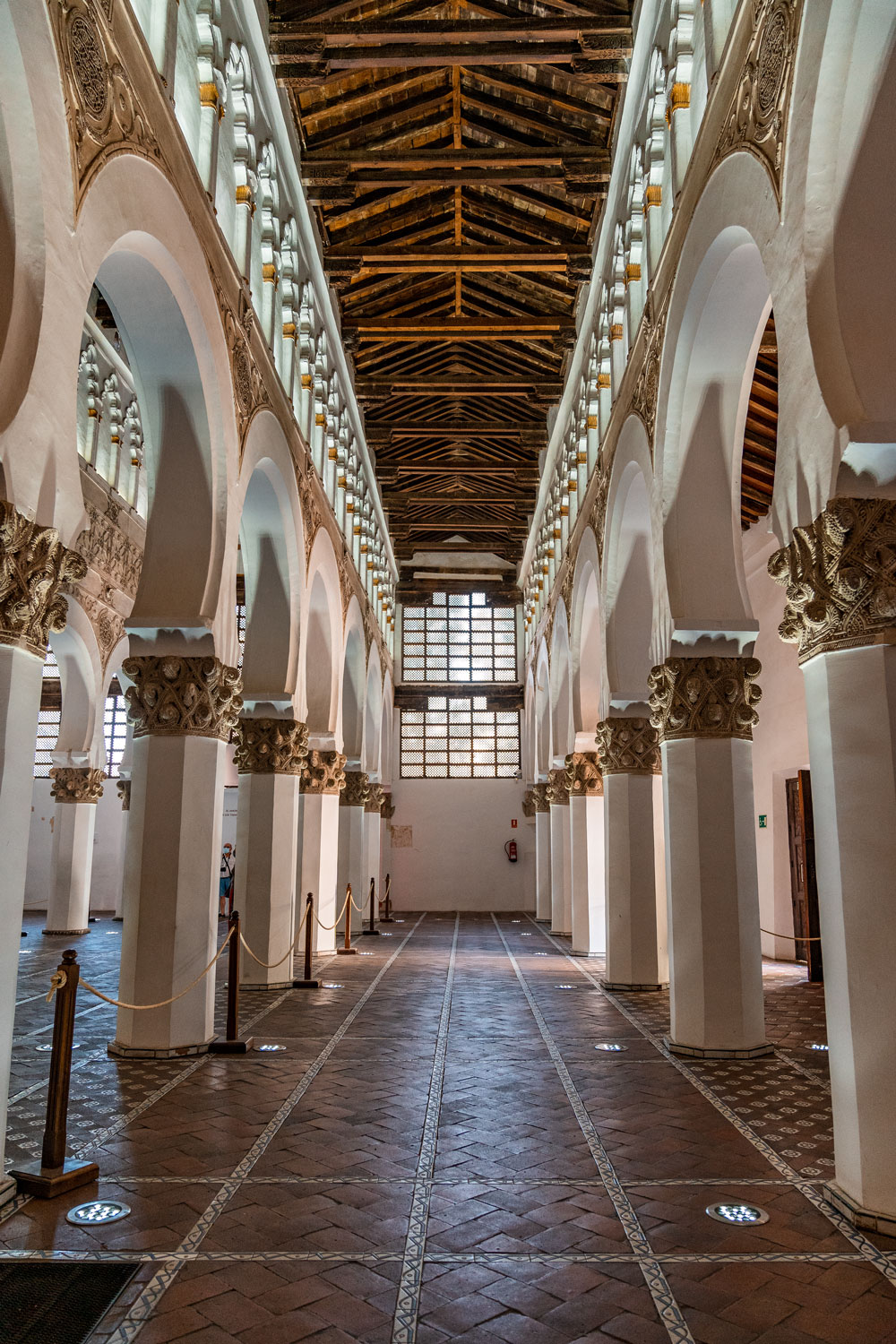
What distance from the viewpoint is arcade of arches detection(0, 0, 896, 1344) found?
4.26 meters

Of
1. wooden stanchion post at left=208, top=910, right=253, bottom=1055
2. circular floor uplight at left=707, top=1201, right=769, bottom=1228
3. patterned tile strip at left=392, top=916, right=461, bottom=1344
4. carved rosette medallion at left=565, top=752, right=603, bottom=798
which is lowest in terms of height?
patterned tile strip at left=392, top=916, right=461, bottom=1344

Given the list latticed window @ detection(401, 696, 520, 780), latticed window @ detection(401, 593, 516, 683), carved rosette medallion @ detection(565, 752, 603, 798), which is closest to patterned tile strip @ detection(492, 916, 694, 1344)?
carved rosette medallion @ detection(565, 752, 603, 798)

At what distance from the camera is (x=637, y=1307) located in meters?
3.54

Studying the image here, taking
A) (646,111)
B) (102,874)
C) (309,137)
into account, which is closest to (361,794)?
(102,874)

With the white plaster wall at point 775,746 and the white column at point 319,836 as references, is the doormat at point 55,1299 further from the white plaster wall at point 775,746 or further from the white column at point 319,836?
the white plaster wall at point 775,746

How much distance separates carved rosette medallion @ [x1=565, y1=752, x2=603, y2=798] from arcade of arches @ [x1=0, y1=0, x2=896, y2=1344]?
0.22 feet

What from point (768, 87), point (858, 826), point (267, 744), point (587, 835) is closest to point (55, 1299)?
point (858, 826)

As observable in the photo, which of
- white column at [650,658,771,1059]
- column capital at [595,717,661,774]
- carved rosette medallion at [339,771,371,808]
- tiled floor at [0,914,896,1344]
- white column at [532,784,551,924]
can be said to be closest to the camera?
tiled floor at [0,914,896,1344]

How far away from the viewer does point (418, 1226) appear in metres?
4.31

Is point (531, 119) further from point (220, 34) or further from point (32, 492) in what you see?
point (32, 492)

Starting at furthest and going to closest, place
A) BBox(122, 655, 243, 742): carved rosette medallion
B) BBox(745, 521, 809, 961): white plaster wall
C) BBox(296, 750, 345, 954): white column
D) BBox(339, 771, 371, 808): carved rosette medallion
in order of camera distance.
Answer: BBox(339, 771, 371, 808): carved rosette medallion, BBox(745, 521, 809, 961): white plaster wall, BBox(296, 750, 345, 954): white column, BBox(122, 655, 243, 742): carved rosette medallion

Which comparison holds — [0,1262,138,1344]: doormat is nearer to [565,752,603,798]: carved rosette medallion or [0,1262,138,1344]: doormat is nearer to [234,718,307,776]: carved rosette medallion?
[234,718,307,776]: carved rosette medallion

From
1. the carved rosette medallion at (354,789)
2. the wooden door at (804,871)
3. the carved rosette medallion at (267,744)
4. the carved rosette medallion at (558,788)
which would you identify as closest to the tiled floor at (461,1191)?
the carved rosette medallion at (267,744)

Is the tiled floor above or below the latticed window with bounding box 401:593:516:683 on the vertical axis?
below
